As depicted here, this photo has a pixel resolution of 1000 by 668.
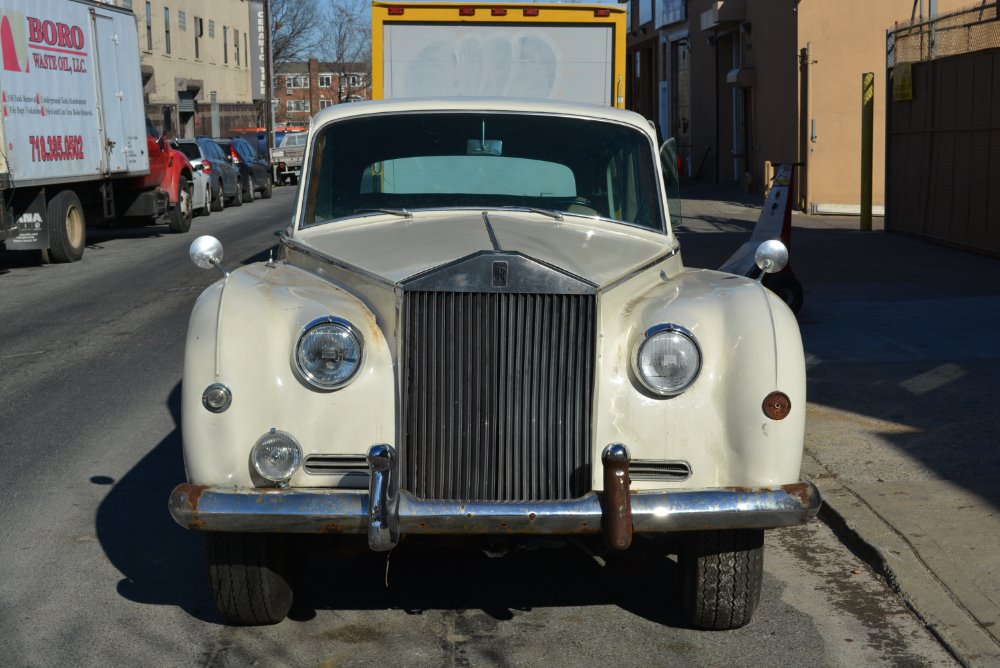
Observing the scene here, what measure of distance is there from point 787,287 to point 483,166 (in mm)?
5687

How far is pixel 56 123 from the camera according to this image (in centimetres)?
1781

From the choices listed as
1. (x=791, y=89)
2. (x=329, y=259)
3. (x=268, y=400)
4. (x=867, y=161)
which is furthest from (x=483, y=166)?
(x=791, y=89)

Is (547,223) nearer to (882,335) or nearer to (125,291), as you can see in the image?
(882,335)

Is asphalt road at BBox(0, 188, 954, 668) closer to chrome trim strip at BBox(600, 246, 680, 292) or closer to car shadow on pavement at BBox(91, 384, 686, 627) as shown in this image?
car shadow on pavement at BBox(91, 384, 686, 627)

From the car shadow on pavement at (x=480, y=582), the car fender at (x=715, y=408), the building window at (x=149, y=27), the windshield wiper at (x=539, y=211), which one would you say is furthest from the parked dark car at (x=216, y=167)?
the car fender at (x=715, y=408)

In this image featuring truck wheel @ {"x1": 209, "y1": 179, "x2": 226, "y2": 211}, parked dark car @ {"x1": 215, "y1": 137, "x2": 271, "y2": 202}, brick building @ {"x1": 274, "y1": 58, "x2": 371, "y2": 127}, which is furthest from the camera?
brick building @ {"x1": 274, "y1": 58, "x2": 371, "y2": 127}

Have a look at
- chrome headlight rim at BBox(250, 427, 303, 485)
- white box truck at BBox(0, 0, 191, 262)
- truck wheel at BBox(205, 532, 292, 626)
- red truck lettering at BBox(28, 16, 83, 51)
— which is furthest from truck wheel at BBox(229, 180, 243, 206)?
chrome headlight rim at BBox(250, 427, 303, 485)

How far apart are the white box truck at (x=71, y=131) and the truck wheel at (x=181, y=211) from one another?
20 cm

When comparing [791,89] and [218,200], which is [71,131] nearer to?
[218,200]

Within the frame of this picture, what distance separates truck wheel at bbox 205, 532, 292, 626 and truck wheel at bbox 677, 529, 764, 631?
150 centimetres

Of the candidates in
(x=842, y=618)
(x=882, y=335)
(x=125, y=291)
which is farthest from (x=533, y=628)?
(x=125, y=291)

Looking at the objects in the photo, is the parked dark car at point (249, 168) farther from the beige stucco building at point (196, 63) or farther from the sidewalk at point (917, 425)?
the sidewalk at point (917, 425)

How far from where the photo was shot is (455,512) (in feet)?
13.4

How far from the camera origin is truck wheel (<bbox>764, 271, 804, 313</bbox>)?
10.9 m
